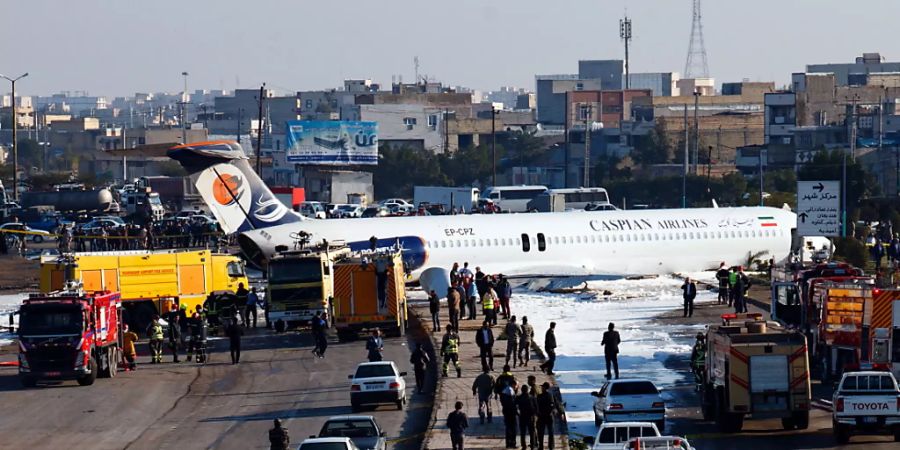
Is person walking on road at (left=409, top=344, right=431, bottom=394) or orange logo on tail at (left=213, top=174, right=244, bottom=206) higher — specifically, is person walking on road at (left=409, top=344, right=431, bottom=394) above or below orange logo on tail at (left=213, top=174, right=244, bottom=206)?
below

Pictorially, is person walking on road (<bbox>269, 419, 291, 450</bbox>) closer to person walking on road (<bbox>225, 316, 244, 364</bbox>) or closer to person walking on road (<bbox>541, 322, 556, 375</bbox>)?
person walking on road (<bbox>541, 322, 556, 375</bbox>)

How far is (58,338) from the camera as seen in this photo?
3278 cm

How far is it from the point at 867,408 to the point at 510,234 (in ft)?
90.7

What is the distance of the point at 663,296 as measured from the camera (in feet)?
160

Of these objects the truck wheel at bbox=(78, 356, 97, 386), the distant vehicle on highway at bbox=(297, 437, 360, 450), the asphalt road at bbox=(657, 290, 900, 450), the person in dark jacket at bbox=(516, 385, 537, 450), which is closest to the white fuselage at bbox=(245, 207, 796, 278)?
the truck wheel at bbox=(78, 356, 97, 386)

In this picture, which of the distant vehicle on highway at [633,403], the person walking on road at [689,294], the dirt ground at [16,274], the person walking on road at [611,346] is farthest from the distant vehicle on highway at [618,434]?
→ the dirt ground at [16,274]

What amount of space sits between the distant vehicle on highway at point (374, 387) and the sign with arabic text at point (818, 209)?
21.2 metres

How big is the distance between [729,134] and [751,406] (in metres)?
119

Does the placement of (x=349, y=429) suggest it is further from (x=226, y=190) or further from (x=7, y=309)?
(x=7, y=309)

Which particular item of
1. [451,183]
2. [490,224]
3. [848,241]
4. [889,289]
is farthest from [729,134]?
[889,289]

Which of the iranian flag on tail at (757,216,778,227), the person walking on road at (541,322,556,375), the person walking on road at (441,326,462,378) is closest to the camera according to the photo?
the person walking on road at (541,322,556,375)

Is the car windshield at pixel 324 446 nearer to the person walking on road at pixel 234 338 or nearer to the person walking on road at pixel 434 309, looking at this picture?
the person walking on road at pixel 234 338

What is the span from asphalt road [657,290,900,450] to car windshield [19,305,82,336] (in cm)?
1272

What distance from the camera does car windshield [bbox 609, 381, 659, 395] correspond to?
25.6 metres
